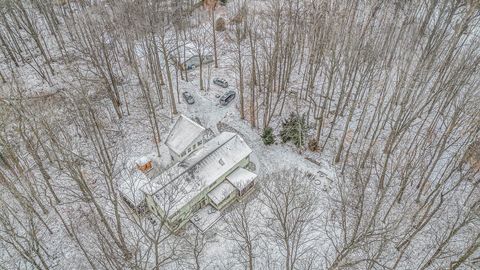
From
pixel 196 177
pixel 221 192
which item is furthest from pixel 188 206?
pixel 221 192

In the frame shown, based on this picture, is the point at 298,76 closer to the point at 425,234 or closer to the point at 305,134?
the point at 305,134

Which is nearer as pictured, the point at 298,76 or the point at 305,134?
the point at 305,134

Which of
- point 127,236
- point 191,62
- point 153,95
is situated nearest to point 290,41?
point 191,62

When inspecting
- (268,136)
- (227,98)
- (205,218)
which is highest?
(227,98)

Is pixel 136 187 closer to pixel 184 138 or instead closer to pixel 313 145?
pixel 184 138

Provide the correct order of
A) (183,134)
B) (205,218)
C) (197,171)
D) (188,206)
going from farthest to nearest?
(183,134) < (205,218) < (197,171) < (188,206)

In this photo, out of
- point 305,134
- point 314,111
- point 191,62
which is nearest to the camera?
point 305,134
